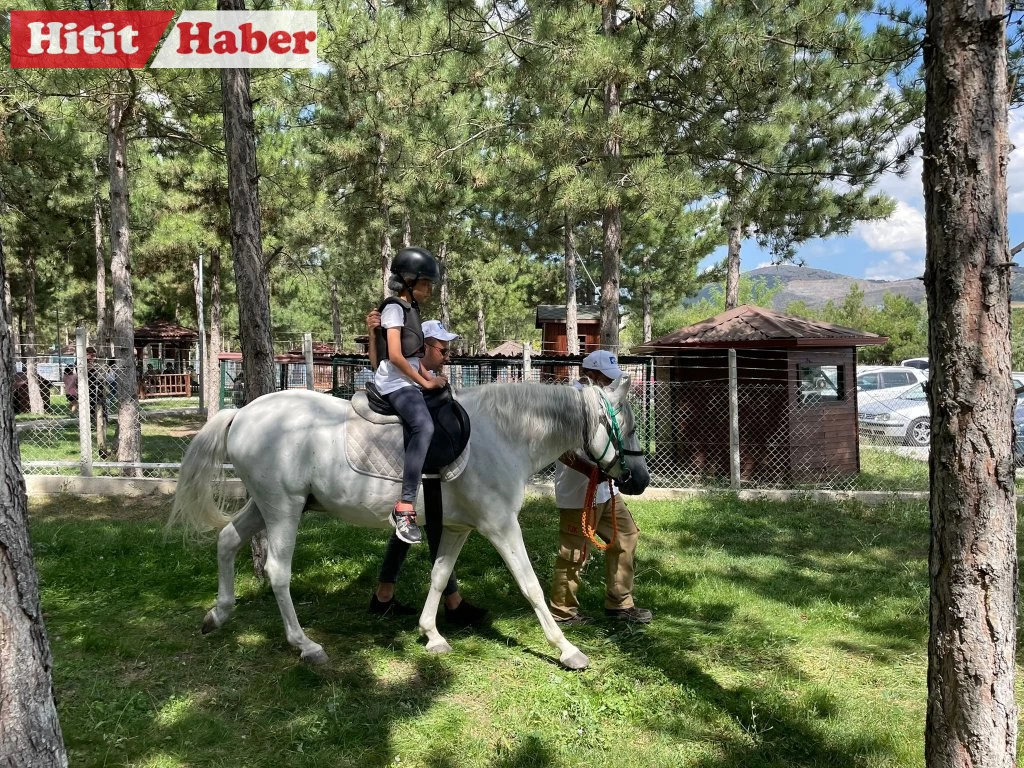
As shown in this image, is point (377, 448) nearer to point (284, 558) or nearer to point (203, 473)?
point (284, 558)

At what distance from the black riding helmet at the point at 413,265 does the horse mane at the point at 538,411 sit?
32.6 inches

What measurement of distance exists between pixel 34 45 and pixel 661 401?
9653 mm

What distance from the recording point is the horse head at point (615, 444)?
4117mm

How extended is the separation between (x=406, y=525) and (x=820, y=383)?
25.3 feet

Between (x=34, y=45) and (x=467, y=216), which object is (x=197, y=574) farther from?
(x=467, y=216)

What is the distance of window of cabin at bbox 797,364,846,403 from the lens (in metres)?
9.59

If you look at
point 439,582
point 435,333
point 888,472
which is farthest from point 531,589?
point 888,472

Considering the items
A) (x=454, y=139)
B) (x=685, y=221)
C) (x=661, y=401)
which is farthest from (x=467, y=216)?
(x=661, y=401)

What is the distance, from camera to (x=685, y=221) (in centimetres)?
1705

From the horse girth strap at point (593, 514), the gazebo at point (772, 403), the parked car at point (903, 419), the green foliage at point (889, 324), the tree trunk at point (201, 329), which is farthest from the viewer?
the green foliage at point (889, 324)

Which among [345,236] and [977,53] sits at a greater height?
[345,236]

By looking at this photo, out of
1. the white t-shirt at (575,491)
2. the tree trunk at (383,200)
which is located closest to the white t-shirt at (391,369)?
the white t-shirt at (575,491)

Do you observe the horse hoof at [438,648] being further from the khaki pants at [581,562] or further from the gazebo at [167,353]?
the gazebo at [167,353]

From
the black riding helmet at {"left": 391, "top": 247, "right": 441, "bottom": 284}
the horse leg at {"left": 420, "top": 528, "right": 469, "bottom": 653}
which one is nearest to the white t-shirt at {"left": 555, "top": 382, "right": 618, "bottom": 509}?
the horse leg at {"left": 420, "top": 528, "right": 469, "bottom": 653}
